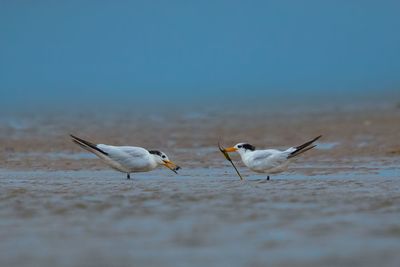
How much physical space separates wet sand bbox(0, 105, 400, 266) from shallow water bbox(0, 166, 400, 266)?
0.04 ft

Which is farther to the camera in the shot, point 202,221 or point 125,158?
point 125,158

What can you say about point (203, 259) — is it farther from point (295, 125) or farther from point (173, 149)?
point (295, 125)

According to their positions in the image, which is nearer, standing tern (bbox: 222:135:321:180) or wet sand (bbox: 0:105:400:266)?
wet sand (bbox: 0:105:400:266)

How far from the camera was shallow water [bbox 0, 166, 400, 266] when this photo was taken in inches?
307

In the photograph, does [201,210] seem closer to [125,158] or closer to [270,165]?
[270,165]

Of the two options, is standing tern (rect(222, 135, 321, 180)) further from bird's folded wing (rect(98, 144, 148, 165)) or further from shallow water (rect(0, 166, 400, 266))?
bird's folded wing (rect(98, 144, 148, 165))

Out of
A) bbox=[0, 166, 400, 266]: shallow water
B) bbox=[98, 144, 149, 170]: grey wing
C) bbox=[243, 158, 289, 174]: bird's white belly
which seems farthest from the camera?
bbox=[98, 144, 149, 170]: grey wing

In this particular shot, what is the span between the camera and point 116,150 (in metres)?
13.6

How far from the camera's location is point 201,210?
1006cm

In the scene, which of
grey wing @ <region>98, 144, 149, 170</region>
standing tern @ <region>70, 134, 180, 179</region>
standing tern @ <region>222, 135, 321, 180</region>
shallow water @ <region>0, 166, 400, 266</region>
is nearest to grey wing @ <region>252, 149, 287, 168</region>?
standing tern @ <region>222, 135, 321, 180</region>

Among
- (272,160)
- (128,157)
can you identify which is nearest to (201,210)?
(272,160)

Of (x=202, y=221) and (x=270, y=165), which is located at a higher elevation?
(x=270, y=165)

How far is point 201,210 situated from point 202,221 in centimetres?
70

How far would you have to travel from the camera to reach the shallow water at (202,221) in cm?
779
